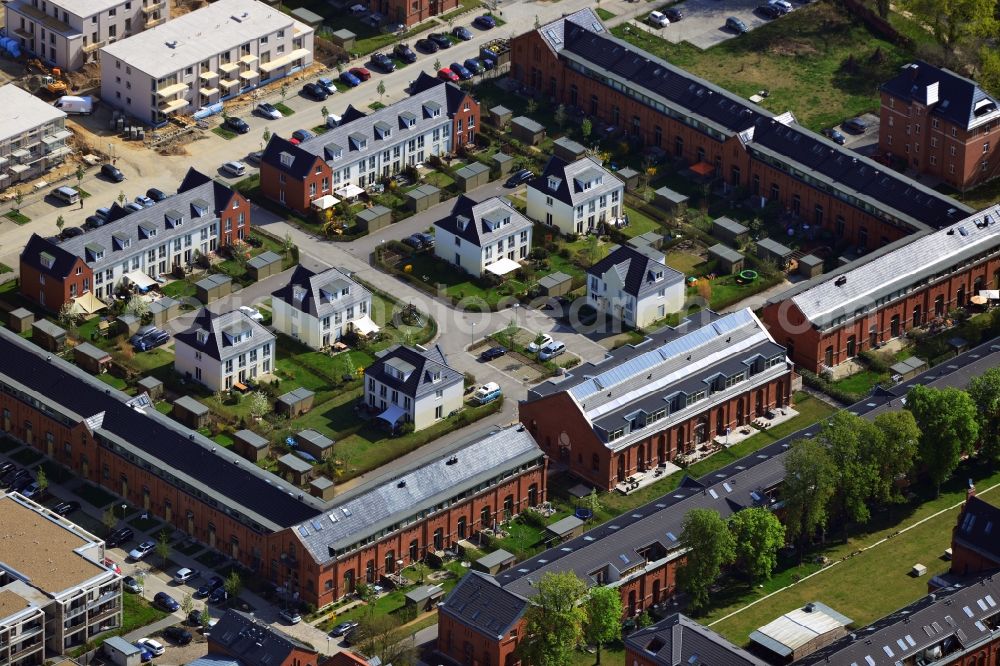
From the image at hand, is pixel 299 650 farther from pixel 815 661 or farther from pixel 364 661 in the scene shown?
pixel 815 661

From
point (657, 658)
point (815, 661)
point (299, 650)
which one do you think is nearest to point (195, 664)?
point (299, 650)

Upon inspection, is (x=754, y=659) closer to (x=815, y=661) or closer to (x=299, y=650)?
(x=815, y=661)

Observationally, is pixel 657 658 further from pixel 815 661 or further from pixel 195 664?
pixel 195 664

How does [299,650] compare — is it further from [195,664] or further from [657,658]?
[657,658]

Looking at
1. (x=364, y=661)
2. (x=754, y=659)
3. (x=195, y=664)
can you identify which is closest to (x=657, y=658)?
(x=754, y=659)

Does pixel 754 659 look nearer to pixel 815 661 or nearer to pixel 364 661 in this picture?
pixel 815 661

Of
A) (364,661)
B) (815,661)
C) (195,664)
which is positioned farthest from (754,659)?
(195,664)

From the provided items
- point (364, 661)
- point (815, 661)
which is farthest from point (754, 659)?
point (364, 661)
